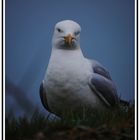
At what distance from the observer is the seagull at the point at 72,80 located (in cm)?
127

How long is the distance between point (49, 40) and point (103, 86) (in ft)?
0.77

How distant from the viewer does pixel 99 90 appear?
4.21 ft

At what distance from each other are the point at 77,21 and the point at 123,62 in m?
0.21

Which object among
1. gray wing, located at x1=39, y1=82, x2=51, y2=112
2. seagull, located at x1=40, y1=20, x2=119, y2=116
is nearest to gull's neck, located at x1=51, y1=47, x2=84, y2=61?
seagull, located at x1=40, y1=20, x2=119, y2=116

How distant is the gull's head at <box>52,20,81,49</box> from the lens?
1.25m

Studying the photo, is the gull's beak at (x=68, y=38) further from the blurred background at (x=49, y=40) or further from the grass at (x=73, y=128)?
the grass at (x=73, y=128)

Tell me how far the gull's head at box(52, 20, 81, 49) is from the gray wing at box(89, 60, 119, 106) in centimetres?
9

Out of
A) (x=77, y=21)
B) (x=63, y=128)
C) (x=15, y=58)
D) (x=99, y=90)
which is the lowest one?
(x=63, y=128)

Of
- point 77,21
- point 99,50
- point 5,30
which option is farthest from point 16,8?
point 99,50

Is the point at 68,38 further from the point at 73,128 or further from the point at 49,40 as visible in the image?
the point at 73,128

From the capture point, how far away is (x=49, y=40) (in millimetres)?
1280

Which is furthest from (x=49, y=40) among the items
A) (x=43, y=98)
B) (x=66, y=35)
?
(x=43, y=98)

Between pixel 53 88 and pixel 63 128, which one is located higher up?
pixel 53 88
